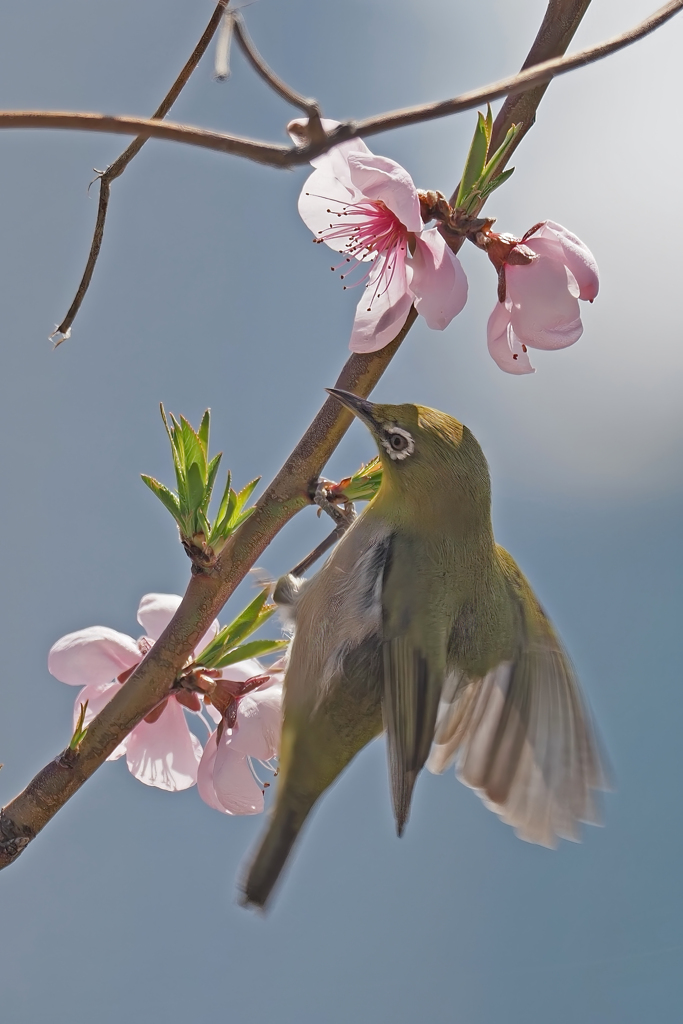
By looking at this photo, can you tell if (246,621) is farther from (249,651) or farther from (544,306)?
(544,306)

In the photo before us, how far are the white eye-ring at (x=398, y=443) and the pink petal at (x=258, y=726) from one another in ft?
1.44

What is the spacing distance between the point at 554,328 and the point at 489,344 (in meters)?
0.11

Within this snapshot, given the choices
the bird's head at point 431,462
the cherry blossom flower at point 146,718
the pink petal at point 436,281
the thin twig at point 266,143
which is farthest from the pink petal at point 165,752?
the thin twig at point 266,143

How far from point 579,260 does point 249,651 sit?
727 mm

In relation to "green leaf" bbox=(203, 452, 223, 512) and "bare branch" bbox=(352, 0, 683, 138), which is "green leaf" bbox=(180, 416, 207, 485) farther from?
"bare branch" bbox=(352, 0, 683, 138)

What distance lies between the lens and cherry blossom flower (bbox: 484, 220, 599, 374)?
4.17 feet

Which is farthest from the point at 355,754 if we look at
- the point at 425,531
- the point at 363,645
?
the point at 425,531

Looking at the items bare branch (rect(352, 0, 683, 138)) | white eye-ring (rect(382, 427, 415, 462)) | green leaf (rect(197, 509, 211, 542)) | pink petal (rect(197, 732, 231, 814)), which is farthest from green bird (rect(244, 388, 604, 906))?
bare branch (rect(352, 0, 683, 138))

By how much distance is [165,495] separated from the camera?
1233mm

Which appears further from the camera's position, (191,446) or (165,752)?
(165,752)

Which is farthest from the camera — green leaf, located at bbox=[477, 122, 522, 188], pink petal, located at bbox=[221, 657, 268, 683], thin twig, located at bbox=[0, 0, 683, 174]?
pink petal, located at bbox=[221, 657, 268, 683]

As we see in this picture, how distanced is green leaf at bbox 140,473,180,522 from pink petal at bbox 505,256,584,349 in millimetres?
535

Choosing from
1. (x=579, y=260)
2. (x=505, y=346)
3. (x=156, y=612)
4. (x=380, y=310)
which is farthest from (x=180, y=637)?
(x=579, y=260)

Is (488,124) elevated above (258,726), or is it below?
above
